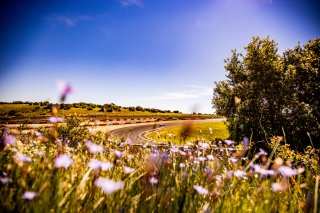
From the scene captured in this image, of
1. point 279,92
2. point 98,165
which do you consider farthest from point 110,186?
point 279,92

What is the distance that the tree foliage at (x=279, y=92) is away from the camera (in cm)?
2297

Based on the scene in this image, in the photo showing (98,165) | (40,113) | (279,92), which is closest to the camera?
(98,165)

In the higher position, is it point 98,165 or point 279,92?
point 279,92

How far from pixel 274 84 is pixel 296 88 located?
209cm

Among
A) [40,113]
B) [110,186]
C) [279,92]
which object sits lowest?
[40,113]

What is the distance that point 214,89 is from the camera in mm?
32656

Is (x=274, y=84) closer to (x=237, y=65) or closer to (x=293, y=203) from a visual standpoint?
(x=237, y=65)

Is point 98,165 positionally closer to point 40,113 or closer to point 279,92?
point 279,92

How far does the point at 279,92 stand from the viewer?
24.7 meters


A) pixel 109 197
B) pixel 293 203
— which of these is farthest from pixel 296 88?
pixel 109 197

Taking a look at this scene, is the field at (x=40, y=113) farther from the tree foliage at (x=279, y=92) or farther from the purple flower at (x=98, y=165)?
the tree foliage at (x=279, y=92)

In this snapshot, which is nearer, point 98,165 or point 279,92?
point 98,165

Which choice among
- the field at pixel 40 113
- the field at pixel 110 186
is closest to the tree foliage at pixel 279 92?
the field at pixel 40 113

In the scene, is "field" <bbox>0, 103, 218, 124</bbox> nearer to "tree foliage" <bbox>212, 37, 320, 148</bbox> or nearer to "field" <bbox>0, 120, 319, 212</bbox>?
"field" <bbox>0, 120, 319, 212</bbox>
